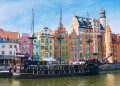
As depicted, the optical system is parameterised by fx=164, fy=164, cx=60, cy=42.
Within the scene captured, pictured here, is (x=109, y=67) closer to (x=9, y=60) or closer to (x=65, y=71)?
(x=65, y=71)

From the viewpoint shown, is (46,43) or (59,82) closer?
(59,82)

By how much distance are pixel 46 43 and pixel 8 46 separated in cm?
1354

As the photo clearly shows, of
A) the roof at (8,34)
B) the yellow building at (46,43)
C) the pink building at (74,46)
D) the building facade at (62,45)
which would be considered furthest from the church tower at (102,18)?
the roof at (8,34)

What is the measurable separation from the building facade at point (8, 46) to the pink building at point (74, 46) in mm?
20531

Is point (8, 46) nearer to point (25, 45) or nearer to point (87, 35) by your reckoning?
point (25, 45)

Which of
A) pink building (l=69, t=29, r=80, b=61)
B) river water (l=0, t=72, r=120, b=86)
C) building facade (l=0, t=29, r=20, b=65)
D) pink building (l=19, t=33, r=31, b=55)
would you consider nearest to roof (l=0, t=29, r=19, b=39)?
building facade (l=0, t=29, r=20, b=65)

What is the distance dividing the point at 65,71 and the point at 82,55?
1035 inches

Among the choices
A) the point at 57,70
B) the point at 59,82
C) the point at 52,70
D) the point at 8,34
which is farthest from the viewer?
the point at 8,34

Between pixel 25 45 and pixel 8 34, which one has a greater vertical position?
pixel 8 34

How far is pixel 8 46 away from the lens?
57.4 m

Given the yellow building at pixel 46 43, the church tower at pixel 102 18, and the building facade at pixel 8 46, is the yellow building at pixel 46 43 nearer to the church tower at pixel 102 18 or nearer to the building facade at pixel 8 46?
the building facade at pixel 8 46

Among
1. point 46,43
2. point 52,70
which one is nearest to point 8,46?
point 46,43

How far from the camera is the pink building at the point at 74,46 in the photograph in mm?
64938

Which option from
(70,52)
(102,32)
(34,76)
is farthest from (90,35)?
(34,76)
